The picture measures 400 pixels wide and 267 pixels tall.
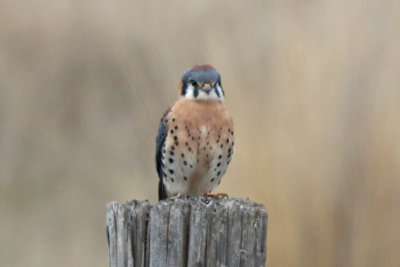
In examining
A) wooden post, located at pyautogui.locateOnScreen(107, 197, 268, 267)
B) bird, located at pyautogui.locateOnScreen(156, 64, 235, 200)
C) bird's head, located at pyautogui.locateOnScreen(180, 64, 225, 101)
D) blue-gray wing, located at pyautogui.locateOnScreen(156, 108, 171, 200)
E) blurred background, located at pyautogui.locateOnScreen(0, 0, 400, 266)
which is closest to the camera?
wooden post, located at pyautogui.locateOnScreen(107, 197, 268, 267)

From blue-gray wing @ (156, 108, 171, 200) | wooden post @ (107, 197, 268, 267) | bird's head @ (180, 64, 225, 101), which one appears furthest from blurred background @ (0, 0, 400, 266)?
wooden post @ (107, 197, 268, 267)

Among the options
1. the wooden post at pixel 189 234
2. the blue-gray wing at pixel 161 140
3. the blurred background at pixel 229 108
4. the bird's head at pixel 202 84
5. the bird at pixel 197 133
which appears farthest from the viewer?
the blurred background at pixel 229 108

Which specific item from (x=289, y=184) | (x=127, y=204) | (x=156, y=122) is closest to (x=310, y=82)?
(x=289, y=184)

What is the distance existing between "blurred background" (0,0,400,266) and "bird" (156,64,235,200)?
63cm

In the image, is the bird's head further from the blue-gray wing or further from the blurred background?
the blurred background

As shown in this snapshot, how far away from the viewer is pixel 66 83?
612cm

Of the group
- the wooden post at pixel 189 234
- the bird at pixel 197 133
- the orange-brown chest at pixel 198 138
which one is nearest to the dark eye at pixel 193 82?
the bird at pixel 197 133

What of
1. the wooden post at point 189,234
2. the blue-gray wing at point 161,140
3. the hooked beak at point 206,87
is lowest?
the wooden post at point 189,234

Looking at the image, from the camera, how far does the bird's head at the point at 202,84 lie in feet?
12.7

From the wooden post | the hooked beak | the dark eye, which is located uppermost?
the dark eye

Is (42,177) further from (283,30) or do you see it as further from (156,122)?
(283,30)

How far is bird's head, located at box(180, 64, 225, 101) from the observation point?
3.88 m

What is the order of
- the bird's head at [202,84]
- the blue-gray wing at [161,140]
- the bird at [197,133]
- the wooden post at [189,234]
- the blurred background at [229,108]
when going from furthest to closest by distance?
the blurred background at [229,108], the blue-gray wing at [161,140], the bird at [197,133], the bird's head at [202,84], the wooden post at [189,234]

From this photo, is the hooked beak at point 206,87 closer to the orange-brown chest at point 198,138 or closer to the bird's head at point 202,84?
the bird's head at point 202,84
